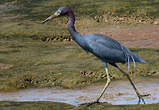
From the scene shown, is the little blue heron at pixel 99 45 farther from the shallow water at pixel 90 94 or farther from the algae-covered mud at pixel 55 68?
the algae-covered mud at pixel 55 68

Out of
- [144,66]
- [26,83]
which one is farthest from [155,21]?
[26,83]

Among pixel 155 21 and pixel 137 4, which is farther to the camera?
pixel 137 4

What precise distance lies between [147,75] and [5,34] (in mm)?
11464

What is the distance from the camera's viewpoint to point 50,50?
21.8 meters

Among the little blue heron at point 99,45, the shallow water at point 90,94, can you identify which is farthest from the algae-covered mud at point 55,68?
the little blue heron at point 99,45

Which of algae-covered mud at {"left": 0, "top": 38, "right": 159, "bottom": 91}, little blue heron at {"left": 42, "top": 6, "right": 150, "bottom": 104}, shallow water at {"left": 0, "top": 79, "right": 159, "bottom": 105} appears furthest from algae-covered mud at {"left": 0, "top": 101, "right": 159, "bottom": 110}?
algae-covered mud at {"left": 0, "top": 38, "right": 159, "bottom": 91}

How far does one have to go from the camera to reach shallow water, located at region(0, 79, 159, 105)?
14.7m

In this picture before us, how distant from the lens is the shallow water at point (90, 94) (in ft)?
48.1

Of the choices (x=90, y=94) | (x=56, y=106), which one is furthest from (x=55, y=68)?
(x=56, y=106)

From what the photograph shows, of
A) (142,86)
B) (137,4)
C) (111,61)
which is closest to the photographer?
(111,61)

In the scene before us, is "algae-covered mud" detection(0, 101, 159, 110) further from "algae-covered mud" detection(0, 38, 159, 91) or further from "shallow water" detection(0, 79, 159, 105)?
"algae-covered mud" detection(0, 38, 159, 91)

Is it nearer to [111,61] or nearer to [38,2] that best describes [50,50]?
[111,61]

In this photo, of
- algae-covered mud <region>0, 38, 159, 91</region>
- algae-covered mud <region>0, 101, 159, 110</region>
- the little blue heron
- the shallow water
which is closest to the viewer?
algae-covered mud <region>0, 101, 159, 110</region>

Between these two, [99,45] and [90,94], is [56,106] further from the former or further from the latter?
[90,94]
